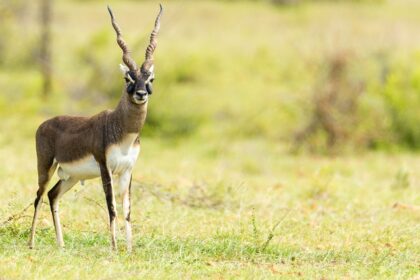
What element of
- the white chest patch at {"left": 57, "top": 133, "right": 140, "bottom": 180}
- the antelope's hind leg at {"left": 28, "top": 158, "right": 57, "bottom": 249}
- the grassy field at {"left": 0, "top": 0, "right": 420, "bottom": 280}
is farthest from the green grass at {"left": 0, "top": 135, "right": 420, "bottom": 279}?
the white chest patch at {"left": 57, "top": 133, "right": 140, "bottom": 180}

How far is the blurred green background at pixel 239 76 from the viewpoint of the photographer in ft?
54.5

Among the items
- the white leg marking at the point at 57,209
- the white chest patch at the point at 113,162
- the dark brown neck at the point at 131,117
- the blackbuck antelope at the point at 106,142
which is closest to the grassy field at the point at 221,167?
the white leg marking at the point at 57,209

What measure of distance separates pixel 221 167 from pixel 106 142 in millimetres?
7249

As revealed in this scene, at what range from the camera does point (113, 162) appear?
6.79 meters

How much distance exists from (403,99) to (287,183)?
538 centimetres

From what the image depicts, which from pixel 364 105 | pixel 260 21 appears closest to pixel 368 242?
pixel 364 105

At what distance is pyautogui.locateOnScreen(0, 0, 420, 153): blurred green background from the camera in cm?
1662

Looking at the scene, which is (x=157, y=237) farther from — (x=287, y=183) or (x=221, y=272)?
(x=287, y=183)

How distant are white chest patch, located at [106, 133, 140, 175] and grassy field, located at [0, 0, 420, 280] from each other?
653 mm

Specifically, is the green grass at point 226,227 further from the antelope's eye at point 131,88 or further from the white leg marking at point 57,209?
the antelope's eye at point 131,88

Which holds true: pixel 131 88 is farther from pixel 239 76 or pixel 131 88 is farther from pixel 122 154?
pixel 239 76

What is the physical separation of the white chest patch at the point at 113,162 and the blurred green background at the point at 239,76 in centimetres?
876

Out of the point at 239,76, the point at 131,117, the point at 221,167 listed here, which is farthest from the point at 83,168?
the point at 239,76

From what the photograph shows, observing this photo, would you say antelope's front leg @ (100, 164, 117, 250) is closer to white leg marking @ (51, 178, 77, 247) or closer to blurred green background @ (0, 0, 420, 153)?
white leg marking @ (51, 178, 77, 247)
